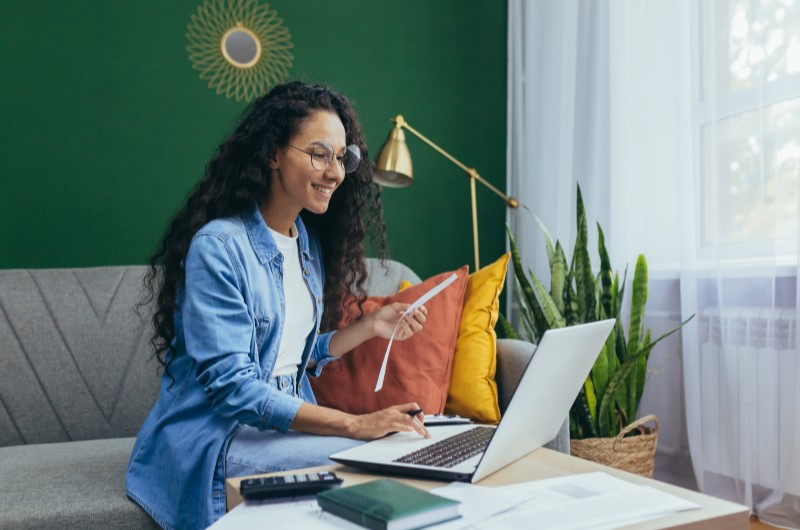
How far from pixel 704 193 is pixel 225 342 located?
1753mm

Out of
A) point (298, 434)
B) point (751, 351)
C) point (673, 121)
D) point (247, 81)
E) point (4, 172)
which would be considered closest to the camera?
point (298, 434)

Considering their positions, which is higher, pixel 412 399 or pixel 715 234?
pixel 715 234

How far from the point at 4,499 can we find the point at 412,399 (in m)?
0.91

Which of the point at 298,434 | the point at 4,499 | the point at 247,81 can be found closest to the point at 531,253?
the point at 247,81

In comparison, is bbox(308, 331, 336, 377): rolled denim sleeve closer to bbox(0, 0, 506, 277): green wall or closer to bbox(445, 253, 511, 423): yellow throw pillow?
bbox(445, 253, 511, 423): yellow throw pillow

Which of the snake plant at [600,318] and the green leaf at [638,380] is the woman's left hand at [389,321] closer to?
the snake plant at [600,318]

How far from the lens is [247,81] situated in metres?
3.16

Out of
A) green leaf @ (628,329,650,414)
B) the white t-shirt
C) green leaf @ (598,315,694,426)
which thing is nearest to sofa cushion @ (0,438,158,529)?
the white t-shirt

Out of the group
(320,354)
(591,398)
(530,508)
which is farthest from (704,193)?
(530,508)

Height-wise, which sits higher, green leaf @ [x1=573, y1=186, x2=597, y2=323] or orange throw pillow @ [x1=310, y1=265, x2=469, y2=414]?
green leaf @ [x1=573, y1=186, x2=597, y2=323]

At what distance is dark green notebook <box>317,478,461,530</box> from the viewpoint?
30.6 inches

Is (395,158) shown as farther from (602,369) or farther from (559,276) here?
(602,369)

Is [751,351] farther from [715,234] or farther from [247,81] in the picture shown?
[247,81]

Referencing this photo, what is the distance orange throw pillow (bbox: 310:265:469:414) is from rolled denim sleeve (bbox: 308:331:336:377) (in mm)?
93
